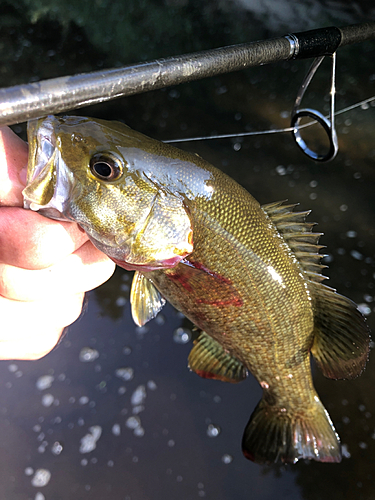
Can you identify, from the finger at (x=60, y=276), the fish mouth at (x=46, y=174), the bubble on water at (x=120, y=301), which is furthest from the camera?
the bubble on water at (x=120, y=301)

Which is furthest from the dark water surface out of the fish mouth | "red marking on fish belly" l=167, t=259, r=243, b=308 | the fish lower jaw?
the fish mouth

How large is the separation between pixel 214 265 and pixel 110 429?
1.31 m

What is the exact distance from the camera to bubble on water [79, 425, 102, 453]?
6.15 feet

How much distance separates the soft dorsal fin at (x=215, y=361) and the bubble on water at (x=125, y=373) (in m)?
0.77

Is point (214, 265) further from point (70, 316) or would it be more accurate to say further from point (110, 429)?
point (110, 429)

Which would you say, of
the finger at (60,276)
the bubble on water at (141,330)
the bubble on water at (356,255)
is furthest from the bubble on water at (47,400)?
the bubble on water at (356,255)

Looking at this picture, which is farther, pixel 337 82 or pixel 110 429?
pixel 337 82

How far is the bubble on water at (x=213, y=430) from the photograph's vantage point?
195 cm

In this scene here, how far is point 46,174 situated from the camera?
861 millimetres

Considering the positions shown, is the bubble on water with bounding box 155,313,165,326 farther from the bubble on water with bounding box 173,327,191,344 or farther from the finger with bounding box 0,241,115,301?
the finger with bounding box 0,241,115,301

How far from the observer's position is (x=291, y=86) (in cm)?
444

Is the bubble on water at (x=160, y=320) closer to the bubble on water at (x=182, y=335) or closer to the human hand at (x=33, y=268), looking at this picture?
the bubble on water at (x=182, y=335)

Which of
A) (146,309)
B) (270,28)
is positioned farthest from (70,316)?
(270,28)

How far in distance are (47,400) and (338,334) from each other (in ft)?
4.95
